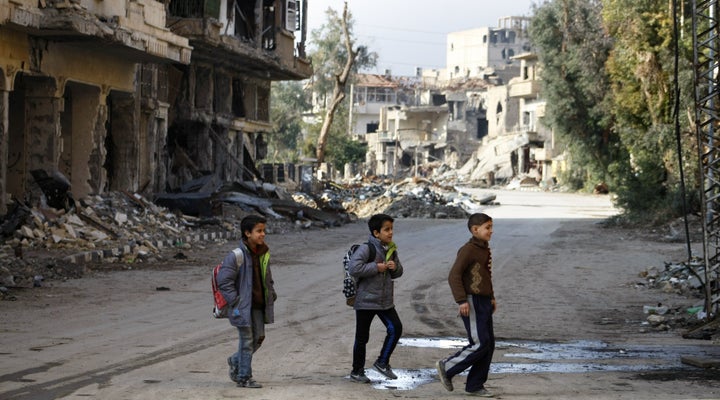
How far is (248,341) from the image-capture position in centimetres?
909

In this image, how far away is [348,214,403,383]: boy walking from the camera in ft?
31.0

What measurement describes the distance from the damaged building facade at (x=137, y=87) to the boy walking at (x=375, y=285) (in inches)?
588

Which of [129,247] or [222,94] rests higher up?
[222,94]

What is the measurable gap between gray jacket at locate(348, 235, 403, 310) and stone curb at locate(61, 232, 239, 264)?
37.5 ft

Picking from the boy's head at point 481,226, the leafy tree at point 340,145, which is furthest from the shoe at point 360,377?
the leafy tree at point 340,145

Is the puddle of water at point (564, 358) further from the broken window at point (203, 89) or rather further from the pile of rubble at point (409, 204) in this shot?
the pile of rubble at point (409, 204)

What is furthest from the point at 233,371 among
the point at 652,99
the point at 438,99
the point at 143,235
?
the point at 438,99

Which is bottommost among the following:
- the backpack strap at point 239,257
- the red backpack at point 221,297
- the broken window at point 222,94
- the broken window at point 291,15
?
the red backpack at point 221,297

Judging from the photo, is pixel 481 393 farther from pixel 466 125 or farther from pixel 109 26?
pixel 466 125

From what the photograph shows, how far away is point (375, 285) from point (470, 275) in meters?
0.88

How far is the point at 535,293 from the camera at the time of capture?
61.1 feet

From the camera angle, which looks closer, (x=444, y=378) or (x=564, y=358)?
(x=444, y=378)

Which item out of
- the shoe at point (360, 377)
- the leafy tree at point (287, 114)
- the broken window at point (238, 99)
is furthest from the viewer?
the leafy tree at point (287, 114)

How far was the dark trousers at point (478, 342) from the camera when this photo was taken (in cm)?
902
